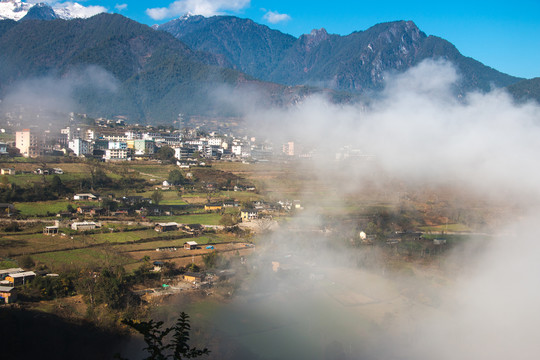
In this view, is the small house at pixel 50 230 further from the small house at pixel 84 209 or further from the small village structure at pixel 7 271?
the small village structure at pixel 7 271

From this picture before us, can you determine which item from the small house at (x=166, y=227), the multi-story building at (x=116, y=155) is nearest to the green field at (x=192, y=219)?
the small house at (x=166, y=227)

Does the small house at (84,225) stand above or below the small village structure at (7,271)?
above

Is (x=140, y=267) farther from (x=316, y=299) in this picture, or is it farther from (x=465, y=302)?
(x=465, y=302)

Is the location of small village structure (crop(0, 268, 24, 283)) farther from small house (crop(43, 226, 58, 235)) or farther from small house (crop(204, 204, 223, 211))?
small house (crop(204, 204, 223, 211))

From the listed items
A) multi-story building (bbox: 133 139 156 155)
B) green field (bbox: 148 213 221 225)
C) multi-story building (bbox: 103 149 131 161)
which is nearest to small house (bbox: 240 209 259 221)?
green field (bbox: 148 213 221 225)

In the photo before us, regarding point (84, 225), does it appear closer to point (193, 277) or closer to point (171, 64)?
point (193, 277)
